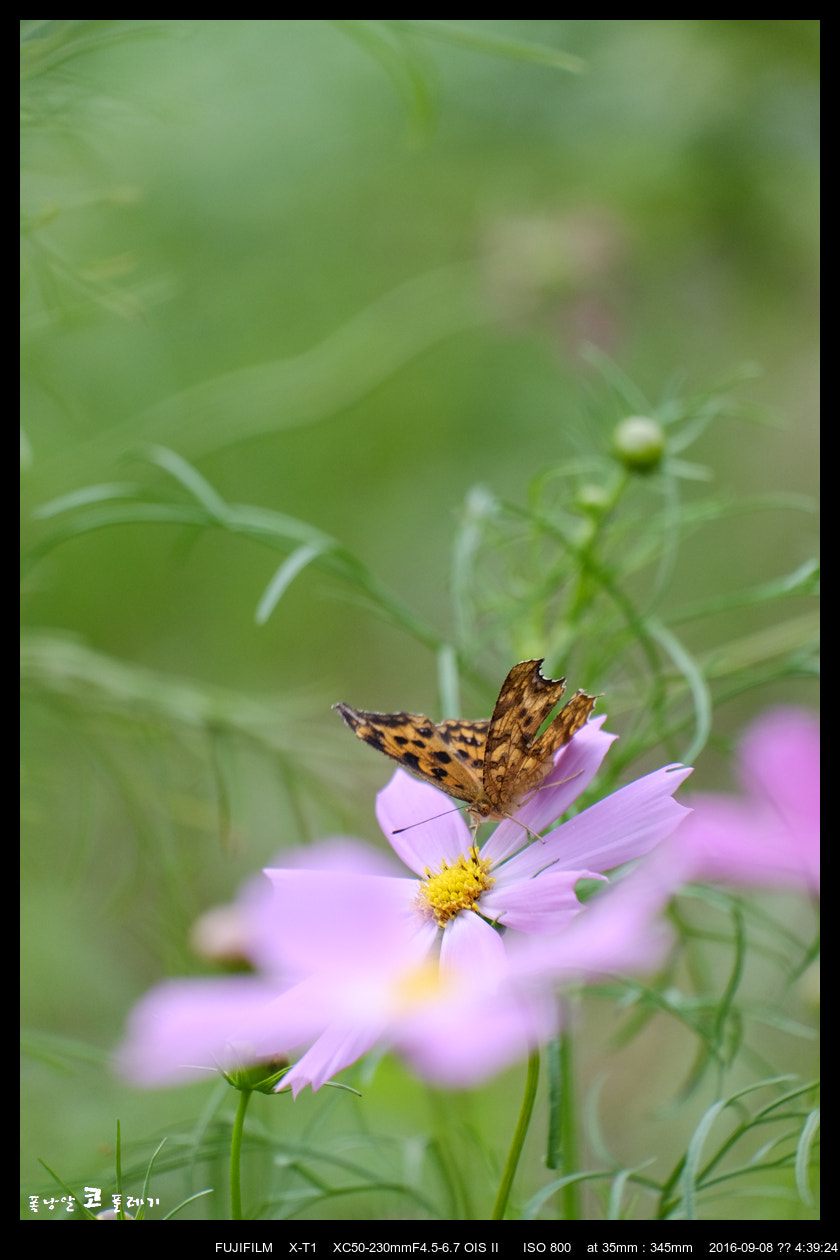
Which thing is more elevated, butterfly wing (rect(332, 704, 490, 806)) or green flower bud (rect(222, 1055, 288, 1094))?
butterfly wing (rect(332, 704, 490, 806))

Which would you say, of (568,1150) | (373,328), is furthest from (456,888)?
(373,328)

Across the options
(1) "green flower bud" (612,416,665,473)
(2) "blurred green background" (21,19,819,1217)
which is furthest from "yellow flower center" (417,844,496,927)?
(2) "blurred green background" (21,19,819,1217)

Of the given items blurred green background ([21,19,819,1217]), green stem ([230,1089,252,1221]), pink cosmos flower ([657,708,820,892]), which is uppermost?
blurred green background ([21,19,819,1217])

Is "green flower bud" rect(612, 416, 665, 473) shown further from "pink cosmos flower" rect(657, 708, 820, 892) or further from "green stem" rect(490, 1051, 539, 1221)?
"green stem" rect(490, 1051, 539, 1221)

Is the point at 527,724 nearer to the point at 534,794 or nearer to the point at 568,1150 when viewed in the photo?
the point at 534,794

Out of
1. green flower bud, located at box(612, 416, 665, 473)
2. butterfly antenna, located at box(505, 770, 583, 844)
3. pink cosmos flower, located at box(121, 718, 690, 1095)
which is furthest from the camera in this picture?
green flower bud, located at box(612, 416, 665, 473)

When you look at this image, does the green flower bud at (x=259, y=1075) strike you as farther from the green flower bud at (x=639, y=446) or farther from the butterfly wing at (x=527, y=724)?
the green flower bud at (x=639, y=446)
